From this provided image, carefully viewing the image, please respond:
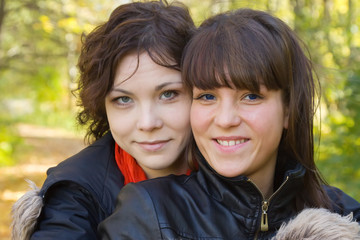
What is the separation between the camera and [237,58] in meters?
2.23

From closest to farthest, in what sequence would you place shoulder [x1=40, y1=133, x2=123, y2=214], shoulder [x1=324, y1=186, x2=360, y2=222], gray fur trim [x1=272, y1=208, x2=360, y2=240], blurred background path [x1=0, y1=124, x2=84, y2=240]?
gray fur trim [x1=272, y1=208, x2=360, y2=240]
shoulder [x1=40, y1=133, x2=123, y2=214]
shoulder [x1=324, y1=186, x2=360, y2=222]
blurred background path [x1=0, y1=124, x2=84, y2=240]

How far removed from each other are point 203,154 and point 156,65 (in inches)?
23.1

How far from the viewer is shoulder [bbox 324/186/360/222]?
269 centimetres

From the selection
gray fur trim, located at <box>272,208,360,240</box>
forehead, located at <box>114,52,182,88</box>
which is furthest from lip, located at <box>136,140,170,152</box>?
gray fur trim, located at <box>272,208,360,240</box>

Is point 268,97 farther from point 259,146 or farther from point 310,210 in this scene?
point 310,210

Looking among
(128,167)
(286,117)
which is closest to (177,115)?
(128,167)

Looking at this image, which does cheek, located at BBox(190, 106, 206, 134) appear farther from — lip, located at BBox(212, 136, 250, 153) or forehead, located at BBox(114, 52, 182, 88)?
forehead, located at BBox(114, 52, 182, 88)

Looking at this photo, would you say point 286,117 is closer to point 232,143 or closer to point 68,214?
point 232,143

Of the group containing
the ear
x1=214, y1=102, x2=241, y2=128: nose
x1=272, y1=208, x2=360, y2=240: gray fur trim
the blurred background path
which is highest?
x1=214, y1=102, x2=241, y2=128: nose

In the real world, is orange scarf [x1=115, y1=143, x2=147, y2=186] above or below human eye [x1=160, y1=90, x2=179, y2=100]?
below

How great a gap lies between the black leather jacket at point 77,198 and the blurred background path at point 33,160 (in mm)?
3697

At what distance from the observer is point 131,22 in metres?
2.83

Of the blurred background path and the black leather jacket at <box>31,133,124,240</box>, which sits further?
the blurred background path

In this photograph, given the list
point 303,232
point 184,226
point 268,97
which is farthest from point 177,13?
point 303,232
